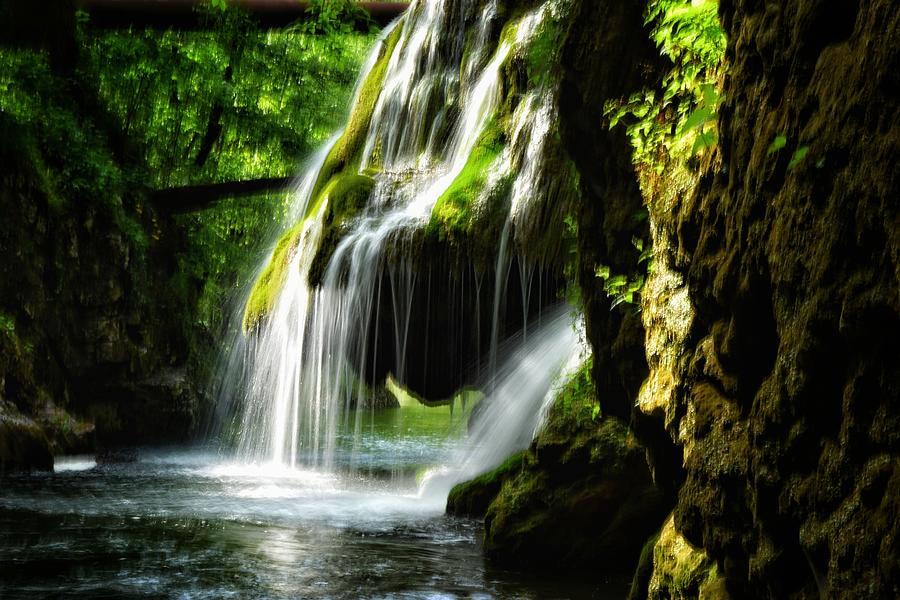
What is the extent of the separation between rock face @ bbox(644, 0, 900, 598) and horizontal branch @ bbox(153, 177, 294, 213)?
14.6m

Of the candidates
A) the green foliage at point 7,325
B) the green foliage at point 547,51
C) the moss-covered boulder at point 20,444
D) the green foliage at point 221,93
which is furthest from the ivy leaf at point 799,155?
the green foliage at point 221,93

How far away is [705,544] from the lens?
418 cm

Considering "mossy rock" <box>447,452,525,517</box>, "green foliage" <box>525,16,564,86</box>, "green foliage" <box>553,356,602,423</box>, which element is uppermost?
"green foliage" <box>525,16,564,86</box>

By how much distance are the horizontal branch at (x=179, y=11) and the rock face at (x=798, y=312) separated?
1245 centimetres

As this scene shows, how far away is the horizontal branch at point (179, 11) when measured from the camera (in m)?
15.6

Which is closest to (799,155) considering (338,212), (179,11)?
(338,212)

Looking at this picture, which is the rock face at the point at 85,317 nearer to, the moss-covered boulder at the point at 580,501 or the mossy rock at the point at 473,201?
the mossy rock at the point at 473,201

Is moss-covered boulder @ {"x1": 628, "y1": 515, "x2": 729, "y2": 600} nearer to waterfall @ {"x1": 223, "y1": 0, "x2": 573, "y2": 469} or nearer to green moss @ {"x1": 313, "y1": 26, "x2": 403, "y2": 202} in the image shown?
waterfall @ {"x1": 223, "y1": 0, "x2": 573, "y2": 469}

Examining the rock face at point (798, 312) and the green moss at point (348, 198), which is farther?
the green moss at point (348, 198)

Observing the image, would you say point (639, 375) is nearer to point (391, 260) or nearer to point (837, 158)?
point (837, 158)

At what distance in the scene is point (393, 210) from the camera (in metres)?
9.88

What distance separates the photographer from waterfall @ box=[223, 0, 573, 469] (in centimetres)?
897

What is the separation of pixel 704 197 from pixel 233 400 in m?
15.7

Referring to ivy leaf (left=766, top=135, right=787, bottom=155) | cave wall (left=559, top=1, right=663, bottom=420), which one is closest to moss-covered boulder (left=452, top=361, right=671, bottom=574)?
cave wall (left=559, top=1, right=663, bottom=420)
